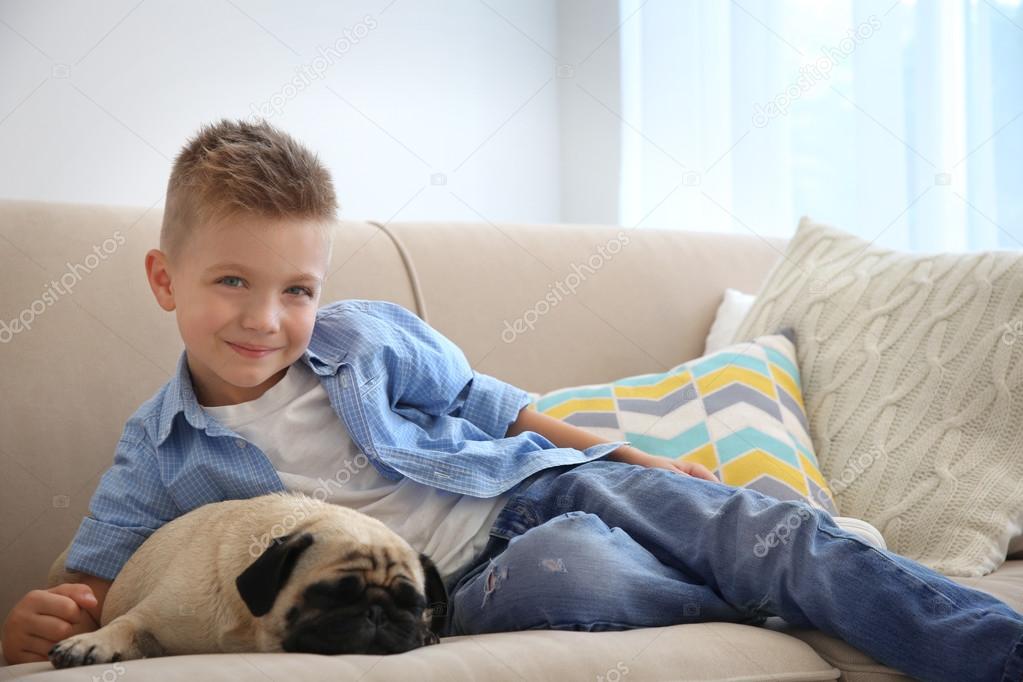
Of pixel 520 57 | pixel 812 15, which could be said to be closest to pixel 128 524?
pixel 812 15

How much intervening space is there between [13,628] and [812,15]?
223 centimetres

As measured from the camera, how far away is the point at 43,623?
1042mm

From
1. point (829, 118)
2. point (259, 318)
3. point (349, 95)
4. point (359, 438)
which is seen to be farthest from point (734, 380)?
point (349, 95)

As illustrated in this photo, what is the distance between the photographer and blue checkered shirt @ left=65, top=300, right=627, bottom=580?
120 cm

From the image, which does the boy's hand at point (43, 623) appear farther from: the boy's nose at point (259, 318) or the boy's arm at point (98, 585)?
the boy's nose at point (259, 318)

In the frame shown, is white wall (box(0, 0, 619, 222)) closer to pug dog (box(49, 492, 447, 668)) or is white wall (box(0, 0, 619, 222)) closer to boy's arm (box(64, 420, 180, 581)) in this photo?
boy's arm (box(64, 420, 180, 581))

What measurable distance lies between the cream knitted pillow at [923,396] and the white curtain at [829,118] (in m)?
0.60

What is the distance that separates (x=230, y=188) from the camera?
1195 millimetres

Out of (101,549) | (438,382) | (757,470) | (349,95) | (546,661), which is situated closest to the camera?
(546,661)

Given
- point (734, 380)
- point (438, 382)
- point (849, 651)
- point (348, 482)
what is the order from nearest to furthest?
point (849, 651), point (348, 482), point (438, 382), point (734, 380)

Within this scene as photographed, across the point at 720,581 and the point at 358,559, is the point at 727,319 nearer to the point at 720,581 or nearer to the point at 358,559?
the point at 720,581

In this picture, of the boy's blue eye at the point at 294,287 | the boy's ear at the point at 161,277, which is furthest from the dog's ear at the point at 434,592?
the boy's ear at the point at 161,277

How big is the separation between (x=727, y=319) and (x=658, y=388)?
29cm

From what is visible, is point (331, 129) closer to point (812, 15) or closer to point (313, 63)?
point (313, 63)
